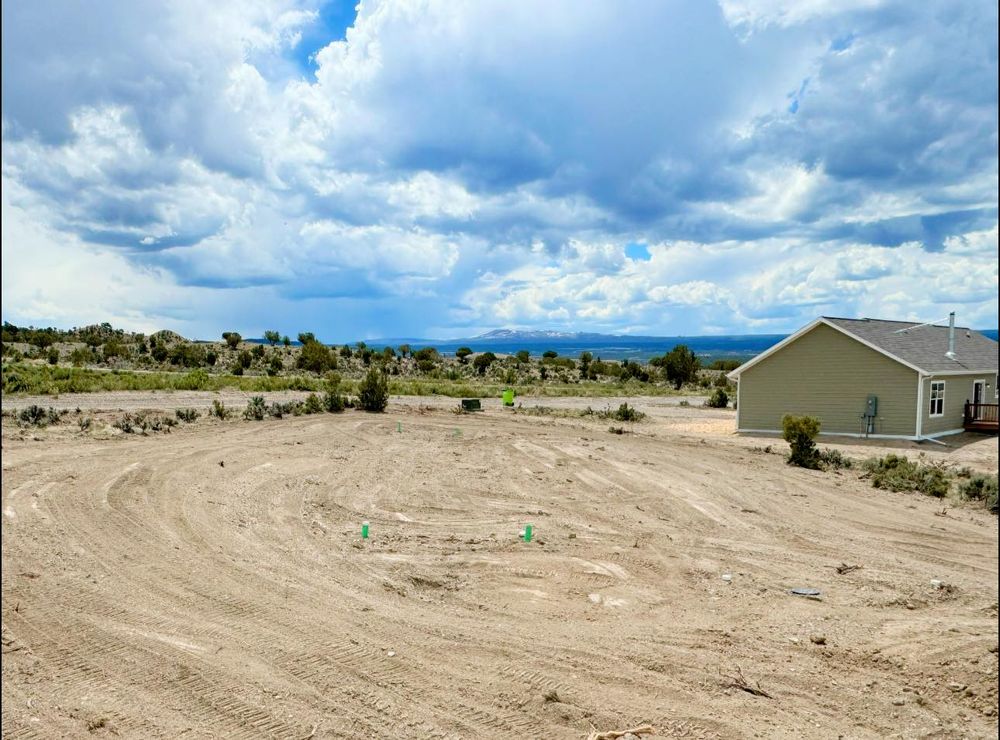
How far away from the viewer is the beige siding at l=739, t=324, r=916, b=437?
25125 mm

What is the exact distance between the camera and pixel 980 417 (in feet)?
92.2

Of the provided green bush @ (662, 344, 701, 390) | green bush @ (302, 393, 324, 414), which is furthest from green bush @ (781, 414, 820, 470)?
green bush @ (662, 344, 701, 390)

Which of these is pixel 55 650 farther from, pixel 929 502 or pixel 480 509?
pixel 929 502

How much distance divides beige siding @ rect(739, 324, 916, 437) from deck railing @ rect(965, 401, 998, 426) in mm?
5039

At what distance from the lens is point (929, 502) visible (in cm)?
1498

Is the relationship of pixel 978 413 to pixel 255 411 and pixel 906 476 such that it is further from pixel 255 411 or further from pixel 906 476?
pixel 255 411

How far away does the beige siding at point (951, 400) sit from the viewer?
25.1 meters

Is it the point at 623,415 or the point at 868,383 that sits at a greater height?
the point at 868,383

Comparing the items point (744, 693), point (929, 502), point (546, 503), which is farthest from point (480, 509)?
point (929, 502)

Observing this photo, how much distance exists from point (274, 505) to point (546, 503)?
4.91 metres

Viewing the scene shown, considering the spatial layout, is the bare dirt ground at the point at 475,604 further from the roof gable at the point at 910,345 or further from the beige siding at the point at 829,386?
the roof gable at the point at 910,345

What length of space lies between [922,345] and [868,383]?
403 cm

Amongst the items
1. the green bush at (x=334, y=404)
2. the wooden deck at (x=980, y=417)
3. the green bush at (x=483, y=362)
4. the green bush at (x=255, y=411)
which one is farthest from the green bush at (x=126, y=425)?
the green bush at (x=483, y=362)

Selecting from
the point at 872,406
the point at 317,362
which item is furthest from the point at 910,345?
the point at 317,362
